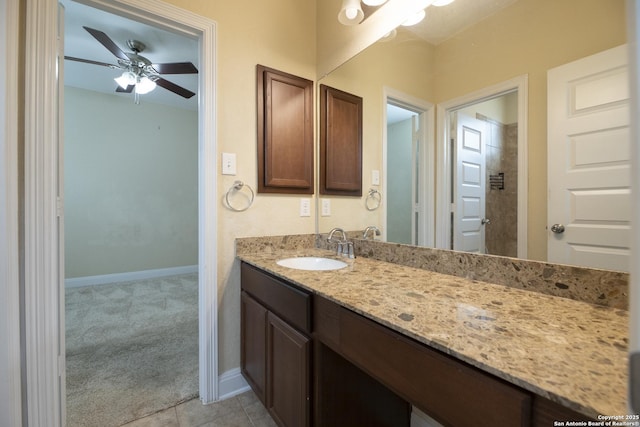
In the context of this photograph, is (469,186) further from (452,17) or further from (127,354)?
(127,354)

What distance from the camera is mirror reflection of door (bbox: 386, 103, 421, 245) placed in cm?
134

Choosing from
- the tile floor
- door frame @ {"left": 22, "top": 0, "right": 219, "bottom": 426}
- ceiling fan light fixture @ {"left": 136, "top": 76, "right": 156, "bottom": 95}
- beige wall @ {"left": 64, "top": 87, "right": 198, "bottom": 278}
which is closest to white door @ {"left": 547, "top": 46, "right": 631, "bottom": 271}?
the tile floor

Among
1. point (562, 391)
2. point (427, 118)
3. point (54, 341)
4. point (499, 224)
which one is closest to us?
point (562, 391)

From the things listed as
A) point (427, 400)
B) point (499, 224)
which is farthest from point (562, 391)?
point (499, 224)

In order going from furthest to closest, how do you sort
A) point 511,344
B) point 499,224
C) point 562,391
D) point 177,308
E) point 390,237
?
1. point 177,308
2. point 390,237
3. point 499,224
4. point 511,344
5. point 562,391

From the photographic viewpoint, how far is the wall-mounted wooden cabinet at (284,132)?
64.0 inches

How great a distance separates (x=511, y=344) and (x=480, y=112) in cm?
89

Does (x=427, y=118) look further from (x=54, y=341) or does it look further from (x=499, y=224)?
(x=54, y=341)

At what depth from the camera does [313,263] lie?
1.51 meters

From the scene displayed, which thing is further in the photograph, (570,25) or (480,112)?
(480,112)

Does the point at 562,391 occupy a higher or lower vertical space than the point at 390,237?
lower

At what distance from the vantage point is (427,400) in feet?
2.00

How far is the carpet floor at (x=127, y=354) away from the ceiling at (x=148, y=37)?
2.12 meters

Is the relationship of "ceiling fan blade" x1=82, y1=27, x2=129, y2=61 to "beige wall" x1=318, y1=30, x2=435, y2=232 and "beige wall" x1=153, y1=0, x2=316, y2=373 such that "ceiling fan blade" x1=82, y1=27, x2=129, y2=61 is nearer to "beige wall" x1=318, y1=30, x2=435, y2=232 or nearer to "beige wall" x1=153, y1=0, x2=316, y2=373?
"beige wall" x1=153, y1=0, x2=316, y2=373
